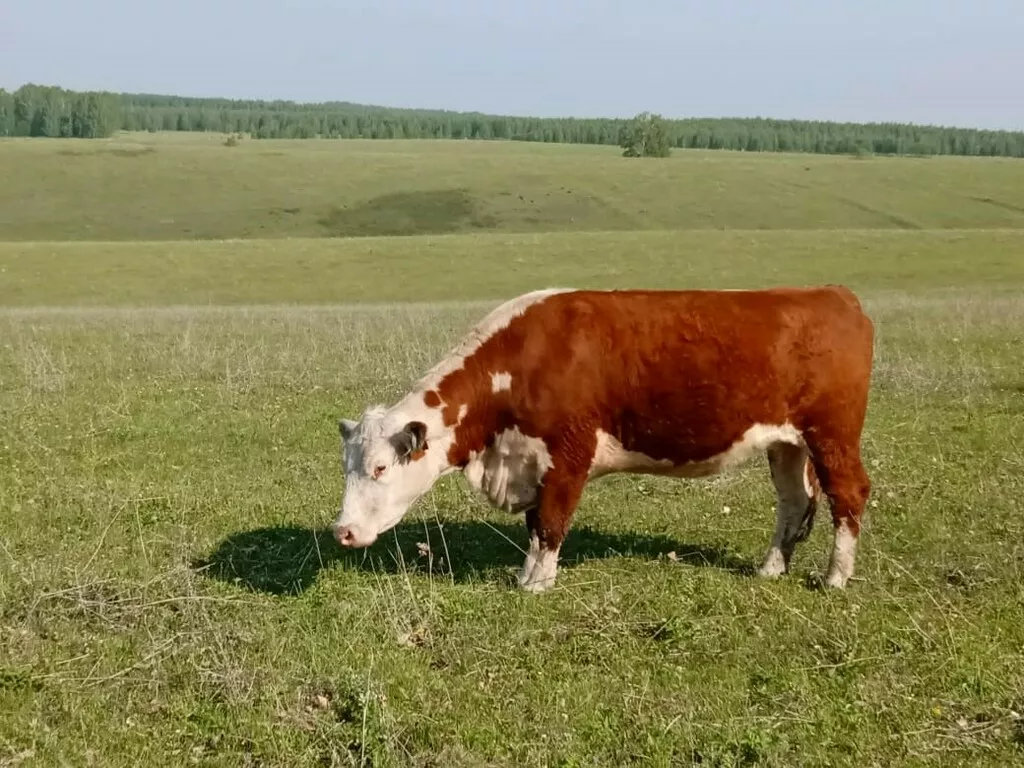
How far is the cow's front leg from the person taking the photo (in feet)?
27.8

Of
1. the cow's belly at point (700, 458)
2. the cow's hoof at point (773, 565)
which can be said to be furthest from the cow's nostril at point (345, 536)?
the cow's hoof at point (773, 565)

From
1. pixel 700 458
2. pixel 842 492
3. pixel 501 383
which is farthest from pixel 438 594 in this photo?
pixel 842 492

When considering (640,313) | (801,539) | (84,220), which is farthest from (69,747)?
(84,220)

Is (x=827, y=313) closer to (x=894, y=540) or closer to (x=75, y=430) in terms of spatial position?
(x=894, y=540)

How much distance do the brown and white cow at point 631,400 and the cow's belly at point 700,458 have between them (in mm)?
11

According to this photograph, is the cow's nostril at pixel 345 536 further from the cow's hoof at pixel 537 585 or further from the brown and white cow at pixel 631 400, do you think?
the cow's hoof at pixel 537 585

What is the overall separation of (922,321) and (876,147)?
168 meters

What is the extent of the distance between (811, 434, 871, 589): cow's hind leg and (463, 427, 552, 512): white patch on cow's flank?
202cm

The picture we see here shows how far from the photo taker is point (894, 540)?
31.1 ft

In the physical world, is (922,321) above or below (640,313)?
below

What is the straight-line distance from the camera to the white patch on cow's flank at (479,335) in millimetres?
8680

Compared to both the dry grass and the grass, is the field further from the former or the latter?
the grass

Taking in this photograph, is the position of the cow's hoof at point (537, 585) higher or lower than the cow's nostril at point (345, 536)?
lower

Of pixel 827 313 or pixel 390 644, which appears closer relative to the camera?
pixel 390 644
